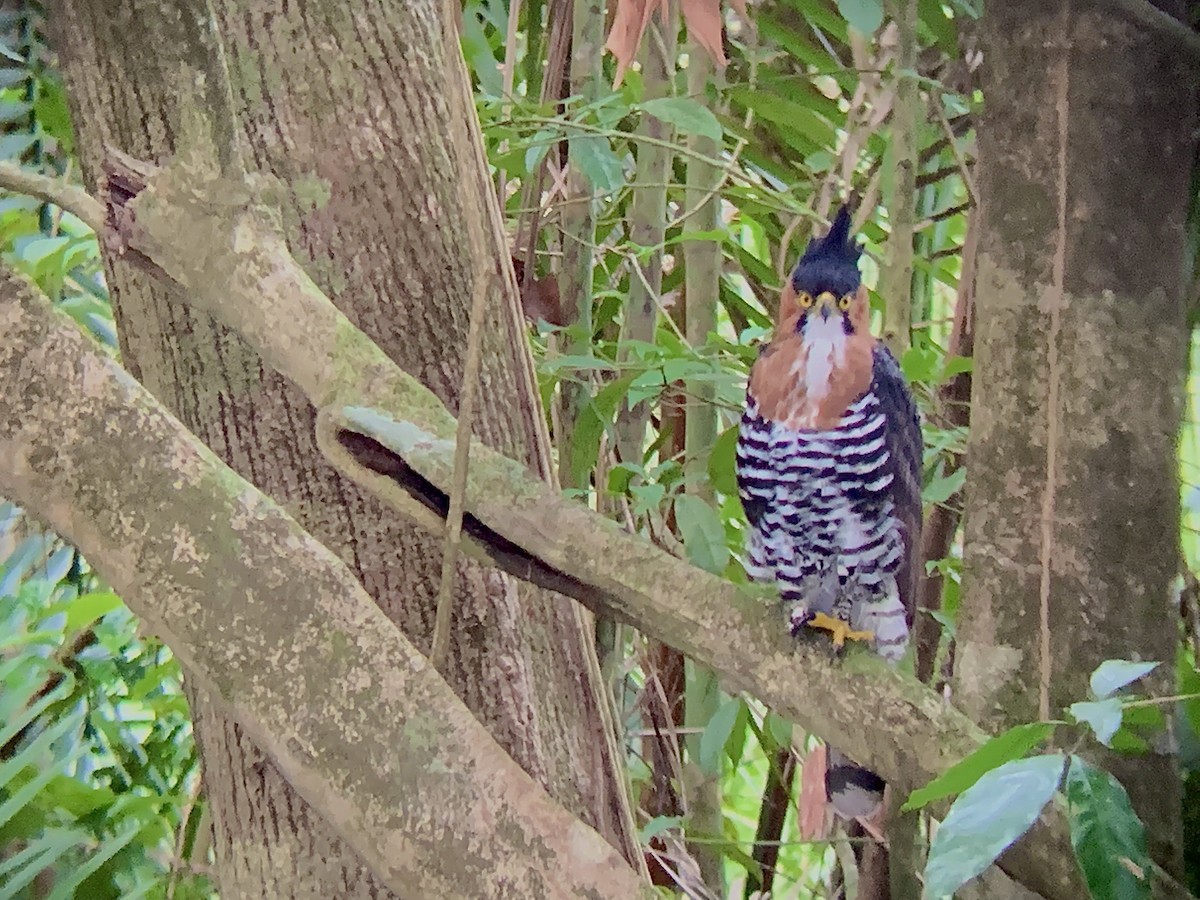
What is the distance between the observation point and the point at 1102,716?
0.38 metres

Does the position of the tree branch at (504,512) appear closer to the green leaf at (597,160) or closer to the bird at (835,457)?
the bird at (835,457)

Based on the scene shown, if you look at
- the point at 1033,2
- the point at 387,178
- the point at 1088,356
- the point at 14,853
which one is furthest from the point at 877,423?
the point at 14,853

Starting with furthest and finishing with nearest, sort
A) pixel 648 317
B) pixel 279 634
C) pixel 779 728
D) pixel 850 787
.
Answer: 1. pixel 648 317
2. pixel 779 728
3. pixel 850 787
4. pixel 279 634

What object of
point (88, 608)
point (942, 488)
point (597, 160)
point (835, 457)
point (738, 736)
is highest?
point (597, 160)

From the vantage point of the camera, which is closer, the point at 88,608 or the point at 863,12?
the point at 863,12

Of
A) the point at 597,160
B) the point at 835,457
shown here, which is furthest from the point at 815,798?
the point at 597,160

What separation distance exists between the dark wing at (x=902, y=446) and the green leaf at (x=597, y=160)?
31cm

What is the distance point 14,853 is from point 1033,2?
1358 mm

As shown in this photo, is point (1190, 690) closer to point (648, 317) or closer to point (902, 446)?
point (902, 446)

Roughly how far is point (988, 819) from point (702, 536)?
2.14 ft

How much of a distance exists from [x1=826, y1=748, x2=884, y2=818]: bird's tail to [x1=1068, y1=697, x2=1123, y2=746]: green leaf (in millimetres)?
757

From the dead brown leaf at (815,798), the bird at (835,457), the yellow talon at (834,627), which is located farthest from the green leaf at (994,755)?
the dead brown leaf at (815,798)

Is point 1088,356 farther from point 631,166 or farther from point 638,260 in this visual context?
point 631,166

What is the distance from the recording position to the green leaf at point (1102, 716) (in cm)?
38
